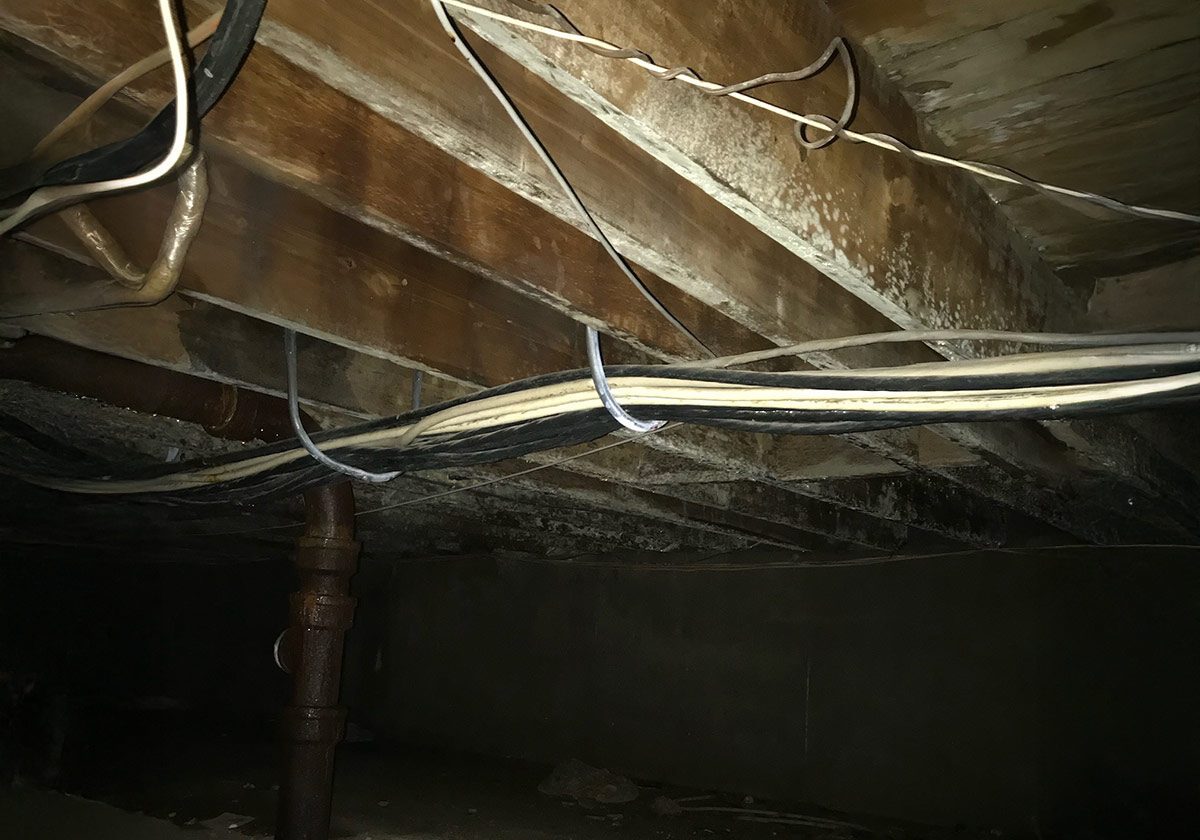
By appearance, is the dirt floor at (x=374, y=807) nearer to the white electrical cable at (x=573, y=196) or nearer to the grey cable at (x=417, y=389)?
the grey cable at (x=417, y=389)

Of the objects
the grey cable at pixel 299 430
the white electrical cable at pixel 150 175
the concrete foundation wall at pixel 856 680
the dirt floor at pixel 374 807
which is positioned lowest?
the dirt floor at pixel 374 807

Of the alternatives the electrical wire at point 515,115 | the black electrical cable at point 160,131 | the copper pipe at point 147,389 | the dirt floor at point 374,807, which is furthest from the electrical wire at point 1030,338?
the dirt floor at point 374,807

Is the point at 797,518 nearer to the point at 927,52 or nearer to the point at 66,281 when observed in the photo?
the point at 927,52

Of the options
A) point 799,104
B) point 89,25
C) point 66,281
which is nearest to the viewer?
point 89,25

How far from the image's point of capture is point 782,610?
4.15 metres

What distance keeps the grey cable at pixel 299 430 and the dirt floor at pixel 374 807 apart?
2.01m

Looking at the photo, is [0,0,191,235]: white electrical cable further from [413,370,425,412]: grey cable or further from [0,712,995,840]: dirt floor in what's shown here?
[0,712,995,840]: dirt floor

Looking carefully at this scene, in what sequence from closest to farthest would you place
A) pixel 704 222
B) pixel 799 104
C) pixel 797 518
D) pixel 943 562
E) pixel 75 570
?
1. pixel 799 104
2. pixel 704 222
3. pixel 797 518
4. pixel 943 562
5. pixel 75 570

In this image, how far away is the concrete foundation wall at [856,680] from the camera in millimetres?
3328

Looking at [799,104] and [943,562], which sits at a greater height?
[799,104]

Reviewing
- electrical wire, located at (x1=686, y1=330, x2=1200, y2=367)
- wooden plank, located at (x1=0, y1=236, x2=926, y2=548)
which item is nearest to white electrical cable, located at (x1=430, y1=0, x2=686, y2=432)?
electrical wire, located at (x1=686, y1=330, x2=1200, y2=367)

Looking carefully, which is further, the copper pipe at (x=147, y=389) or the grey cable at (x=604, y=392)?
the copper pipe at (x=147, y=389)

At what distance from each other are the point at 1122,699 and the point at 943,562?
84cm

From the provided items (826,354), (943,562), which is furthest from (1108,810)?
(826,354)
